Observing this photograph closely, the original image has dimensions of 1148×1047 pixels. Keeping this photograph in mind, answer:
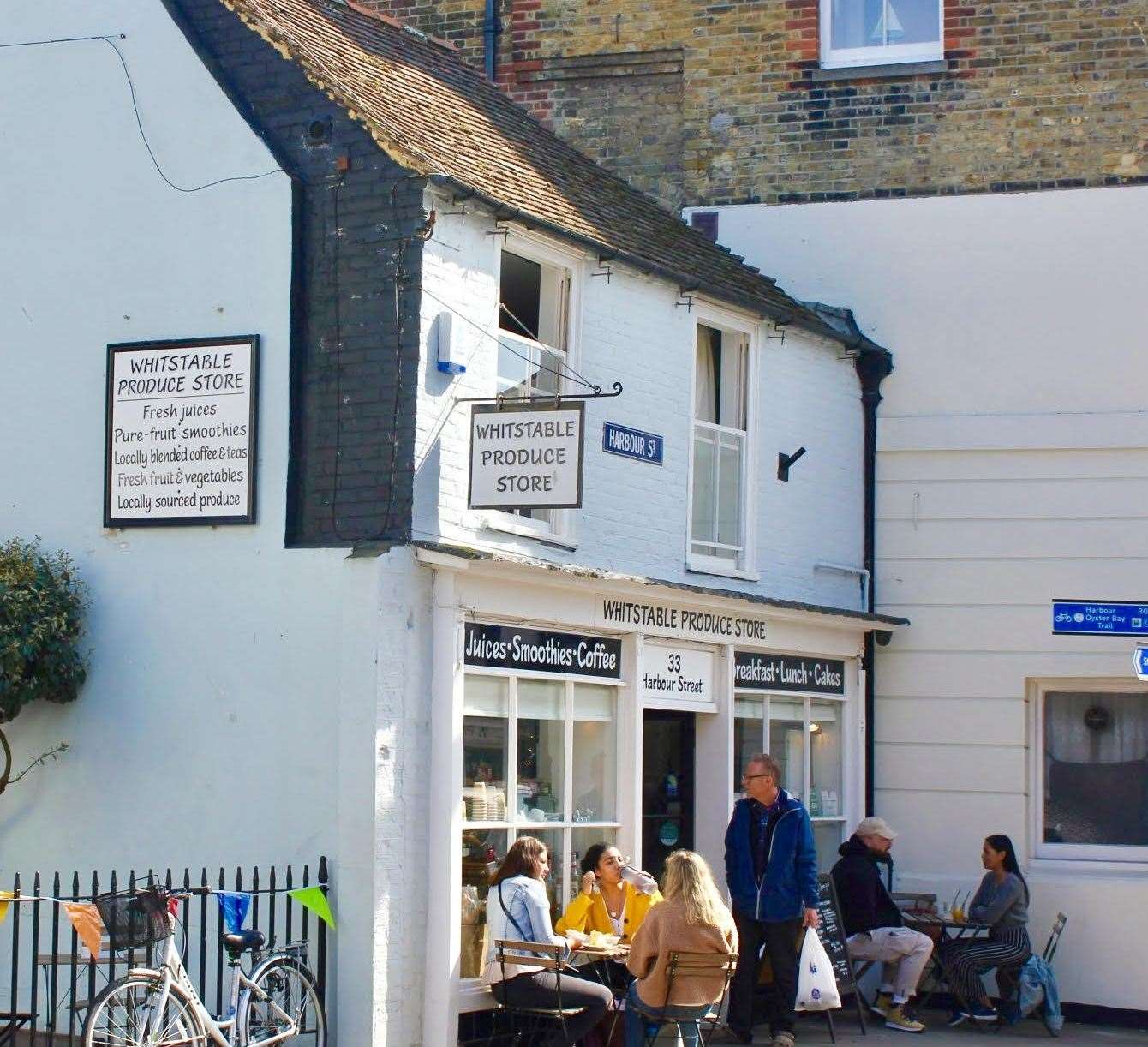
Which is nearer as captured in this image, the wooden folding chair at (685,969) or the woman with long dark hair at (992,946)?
the wooden folding chair at (685,969)

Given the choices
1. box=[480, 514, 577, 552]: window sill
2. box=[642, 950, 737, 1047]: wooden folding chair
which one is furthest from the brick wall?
box=[642, 950, 737, 1047]: wooden folding chair

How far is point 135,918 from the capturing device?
31.6 feet

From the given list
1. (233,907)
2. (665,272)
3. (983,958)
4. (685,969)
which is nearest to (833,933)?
(983,958)

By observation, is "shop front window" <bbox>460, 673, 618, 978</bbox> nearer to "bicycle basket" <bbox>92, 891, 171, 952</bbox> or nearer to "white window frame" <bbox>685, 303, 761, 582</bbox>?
"white window frame" <bbox>685, 303, 761, 582</bbox>

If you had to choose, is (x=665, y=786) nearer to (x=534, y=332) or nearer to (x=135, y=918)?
(x=534, y=332)

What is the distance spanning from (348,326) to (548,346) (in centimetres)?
171

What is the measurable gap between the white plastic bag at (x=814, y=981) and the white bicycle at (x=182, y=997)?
3.29 meters

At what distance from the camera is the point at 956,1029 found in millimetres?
13555

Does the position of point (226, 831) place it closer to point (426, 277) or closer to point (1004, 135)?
point (426, 277)

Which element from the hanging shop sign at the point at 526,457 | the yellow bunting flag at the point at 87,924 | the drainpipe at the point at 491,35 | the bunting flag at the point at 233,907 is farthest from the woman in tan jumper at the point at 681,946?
the drainpipe at the point at 491,35

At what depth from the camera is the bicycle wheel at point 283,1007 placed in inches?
389

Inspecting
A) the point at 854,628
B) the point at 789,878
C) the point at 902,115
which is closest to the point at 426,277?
the point at 789,878

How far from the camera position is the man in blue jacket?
11.9 metres

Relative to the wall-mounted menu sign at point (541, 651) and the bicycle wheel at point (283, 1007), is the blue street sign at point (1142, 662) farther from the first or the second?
the bicycle wheel at point (283, 1007)
